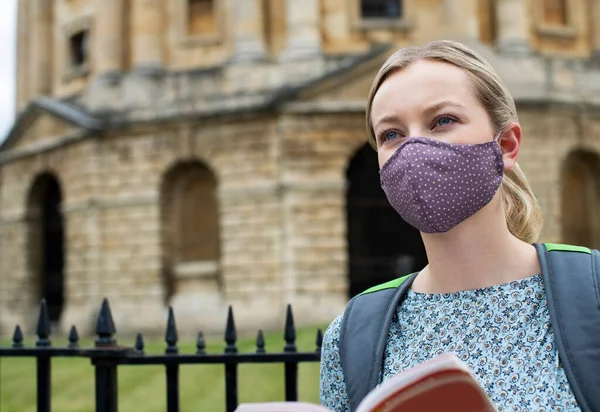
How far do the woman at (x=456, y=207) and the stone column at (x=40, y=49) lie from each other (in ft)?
75.8

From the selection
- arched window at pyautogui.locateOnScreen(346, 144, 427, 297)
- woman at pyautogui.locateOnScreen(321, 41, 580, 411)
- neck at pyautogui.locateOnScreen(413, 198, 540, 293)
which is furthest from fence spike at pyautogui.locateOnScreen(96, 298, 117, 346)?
arched window at pyautogui.locateOnScreen(346, 144, 427, 297)

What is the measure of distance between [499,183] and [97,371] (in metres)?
2.46

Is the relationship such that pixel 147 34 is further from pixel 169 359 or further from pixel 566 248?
pixel 566 248

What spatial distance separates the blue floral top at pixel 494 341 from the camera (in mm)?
1859

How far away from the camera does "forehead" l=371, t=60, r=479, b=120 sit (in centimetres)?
203

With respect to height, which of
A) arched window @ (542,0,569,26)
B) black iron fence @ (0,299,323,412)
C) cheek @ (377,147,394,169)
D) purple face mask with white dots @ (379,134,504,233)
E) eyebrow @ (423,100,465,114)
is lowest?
black iron fence @ (0,299,323,412)

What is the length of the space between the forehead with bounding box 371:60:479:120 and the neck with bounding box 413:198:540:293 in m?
0.33

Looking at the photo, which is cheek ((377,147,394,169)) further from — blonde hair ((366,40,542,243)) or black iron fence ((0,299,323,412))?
black iron fence ((0,299,323,412))

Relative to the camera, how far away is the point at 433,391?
151cm

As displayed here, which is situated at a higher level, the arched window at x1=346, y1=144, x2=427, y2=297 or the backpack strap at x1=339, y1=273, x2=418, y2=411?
the arched window at x1=346, y1=144, x2=427, y2=297

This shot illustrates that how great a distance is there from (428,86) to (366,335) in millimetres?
714

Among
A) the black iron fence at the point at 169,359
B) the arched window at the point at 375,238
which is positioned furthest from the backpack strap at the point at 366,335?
the arched window at the point at 375,238

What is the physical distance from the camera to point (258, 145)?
1734 centimetres

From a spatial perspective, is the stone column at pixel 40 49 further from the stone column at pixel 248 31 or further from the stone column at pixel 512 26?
the stone column at pixel 512 26
